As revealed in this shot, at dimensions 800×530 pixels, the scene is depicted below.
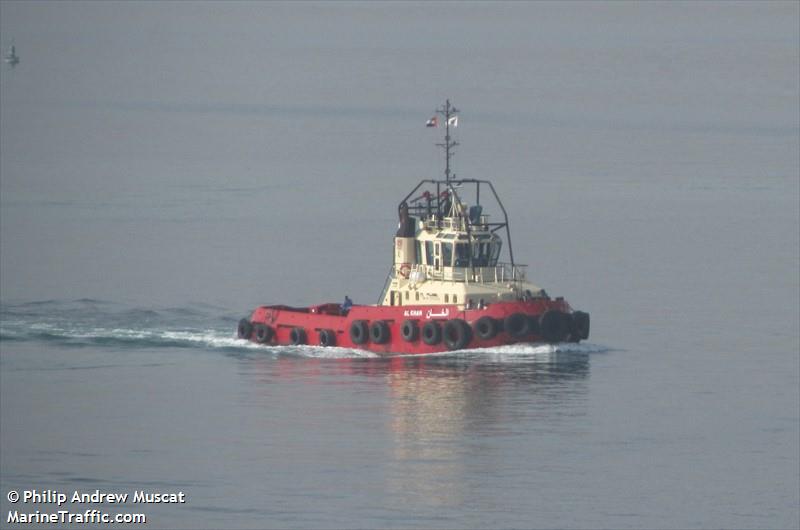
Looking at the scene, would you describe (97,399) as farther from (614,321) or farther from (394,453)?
(614,321)

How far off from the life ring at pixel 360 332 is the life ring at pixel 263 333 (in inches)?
143

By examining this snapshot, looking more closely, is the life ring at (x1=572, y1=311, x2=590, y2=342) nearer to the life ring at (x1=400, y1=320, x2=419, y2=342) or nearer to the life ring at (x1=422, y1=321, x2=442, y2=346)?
the life ring at (x1=422, y1=321, x2=442, y2=346)

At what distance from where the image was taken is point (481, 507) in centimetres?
4775

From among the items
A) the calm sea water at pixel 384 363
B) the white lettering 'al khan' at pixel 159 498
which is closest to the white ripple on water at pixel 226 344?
the calm sea water at pixel 384 363

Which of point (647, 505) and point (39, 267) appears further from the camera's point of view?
point (39, 267)

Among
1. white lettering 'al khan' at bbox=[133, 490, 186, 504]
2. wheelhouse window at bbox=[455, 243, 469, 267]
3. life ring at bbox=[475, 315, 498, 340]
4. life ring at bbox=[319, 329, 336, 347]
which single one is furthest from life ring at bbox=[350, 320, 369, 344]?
white lettering 'al khan' at bbox=[133, 490, 186, 504]

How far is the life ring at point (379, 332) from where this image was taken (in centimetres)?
6700

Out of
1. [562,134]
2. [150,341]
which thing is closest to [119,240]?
[150,341]

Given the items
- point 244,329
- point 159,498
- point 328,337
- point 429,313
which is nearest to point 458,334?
point 429,313

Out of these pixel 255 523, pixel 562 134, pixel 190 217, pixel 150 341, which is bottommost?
pixel 255 523

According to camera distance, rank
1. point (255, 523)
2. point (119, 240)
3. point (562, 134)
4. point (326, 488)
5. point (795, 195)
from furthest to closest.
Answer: point (562, 134), point (795, 195), point (119, 240), point (326, 488), point (255, 523)

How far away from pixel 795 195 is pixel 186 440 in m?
75.0

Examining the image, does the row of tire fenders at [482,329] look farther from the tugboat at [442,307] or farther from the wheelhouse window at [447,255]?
the wheelhouse window at [447,255]

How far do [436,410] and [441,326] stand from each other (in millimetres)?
7969
